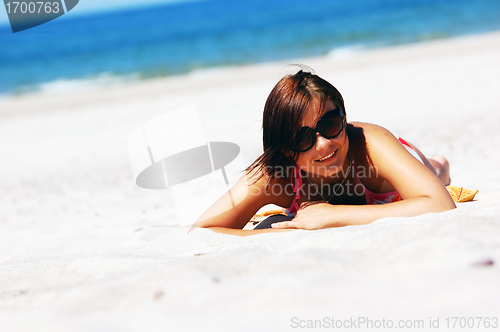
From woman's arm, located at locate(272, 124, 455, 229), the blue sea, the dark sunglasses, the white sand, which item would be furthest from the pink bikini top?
the blue sea

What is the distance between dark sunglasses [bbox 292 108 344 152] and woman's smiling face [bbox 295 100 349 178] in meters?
0.02

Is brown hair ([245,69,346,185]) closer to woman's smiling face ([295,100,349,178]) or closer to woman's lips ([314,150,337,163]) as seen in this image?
woman's smiling face ([295,100,349,178])

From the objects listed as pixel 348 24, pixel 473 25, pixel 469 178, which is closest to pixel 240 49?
pixel 348 24

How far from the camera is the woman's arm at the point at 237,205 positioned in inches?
103

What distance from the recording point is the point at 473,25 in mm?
15984

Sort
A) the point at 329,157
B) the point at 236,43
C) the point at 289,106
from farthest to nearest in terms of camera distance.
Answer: the point at 236,43 < the point at 329,157 < the point at 289,106

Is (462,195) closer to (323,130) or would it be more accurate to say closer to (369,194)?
(369,194)

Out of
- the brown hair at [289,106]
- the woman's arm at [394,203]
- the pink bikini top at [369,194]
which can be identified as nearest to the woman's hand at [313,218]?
the woman's arm at [394,203]

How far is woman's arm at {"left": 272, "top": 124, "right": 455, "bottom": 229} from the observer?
2250 millimetres

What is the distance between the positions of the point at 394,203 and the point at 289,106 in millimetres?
751

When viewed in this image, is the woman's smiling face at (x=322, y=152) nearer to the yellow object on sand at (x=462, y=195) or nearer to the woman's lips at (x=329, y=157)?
the woman's lips at (x=329, y=157)

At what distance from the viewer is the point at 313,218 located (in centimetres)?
238

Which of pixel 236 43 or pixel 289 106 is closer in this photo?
pixel 289 106

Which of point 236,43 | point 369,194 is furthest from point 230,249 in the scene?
point 236,43
